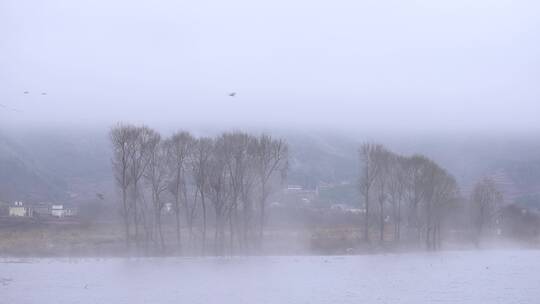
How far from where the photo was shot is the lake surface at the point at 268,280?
3612cm

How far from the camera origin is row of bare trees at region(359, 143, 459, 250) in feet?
259

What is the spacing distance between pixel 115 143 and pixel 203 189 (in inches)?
338

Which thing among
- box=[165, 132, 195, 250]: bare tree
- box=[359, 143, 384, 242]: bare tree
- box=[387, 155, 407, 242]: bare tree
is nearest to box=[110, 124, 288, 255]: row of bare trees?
box=[165, 132, 195, 250]: bare tree

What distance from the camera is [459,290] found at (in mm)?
40094

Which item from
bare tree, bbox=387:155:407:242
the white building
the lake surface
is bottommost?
the lake surface

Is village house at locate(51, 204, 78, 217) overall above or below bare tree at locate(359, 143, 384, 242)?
below

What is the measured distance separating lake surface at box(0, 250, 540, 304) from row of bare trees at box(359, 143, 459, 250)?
56.5 ft

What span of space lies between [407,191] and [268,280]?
41.0 metres

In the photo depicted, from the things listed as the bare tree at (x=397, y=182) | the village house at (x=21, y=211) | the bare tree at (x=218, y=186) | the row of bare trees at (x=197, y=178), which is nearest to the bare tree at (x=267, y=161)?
the row of bare trees at (x=197, y=178)

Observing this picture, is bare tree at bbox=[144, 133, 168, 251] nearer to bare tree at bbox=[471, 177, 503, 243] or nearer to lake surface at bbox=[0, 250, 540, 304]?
lake surface at bbox=[0, 250, 540, 304]

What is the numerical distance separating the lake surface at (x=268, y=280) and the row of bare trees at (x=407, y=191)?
1721cm

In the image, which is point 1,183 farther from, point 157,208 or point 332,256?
point 332,256

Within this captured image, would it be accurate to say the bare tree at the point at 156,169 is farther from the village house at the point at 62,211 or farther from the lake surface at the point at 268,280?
the village house at the point at 62,211

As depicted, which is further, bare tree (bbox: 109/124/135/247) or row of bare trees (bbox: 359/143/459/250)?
row of bare trees (bbox: 359/143/459/250)
